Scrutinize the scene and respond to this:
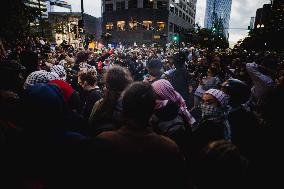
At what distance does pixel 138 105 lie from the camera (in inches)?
84.2

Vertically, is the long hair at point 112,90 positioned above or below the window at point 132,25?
below

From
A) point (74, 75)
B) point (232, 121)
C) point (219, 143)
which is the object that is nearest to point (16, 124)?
point (219, 143)

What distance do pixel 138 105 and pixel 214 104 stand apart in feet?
6.35

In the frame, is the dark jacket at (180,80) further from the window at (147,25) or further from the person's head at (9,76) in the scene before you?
the window at (147,25)

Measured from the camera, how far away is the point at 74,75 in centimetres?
726

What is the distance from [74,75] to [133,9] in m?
75.3

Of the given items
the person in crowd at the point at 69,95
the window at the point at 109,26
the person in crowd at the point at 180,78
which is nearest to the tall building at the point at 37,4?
the window at the point at 109,26

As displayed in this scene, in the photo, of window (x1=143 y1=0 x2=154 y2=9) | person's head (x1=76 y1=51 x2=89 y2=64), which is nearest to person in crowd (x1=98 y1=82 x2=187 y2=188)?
person's head (x1=76 y1=51 x2=89 y2=64)

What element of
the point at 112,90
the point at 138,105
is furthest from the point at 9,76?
the point at 138,105

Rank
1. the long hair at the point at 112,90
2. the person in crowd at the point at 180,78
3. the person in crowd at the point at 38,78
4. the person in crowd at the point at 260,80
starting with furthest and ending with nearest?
the person in crowd at the point at 180,78 → the person in crowd at the point at 260,80 → the person in crowd at the point at 38,78 → the long hair at the point at 112,90

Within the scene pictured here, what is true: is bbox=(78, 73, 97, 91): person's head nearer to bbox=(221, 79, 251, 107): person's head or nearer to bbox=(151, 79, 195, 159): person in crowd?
bbox=(151, 79, 195, 159): person in crowd

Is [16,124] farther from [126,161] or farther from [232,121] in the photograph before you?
[232,121]

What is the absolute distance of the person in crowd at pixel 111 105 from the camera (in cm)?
346

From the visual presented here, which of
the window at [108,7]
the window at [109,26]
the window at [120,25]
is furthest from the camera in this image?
the window at [108,7]
